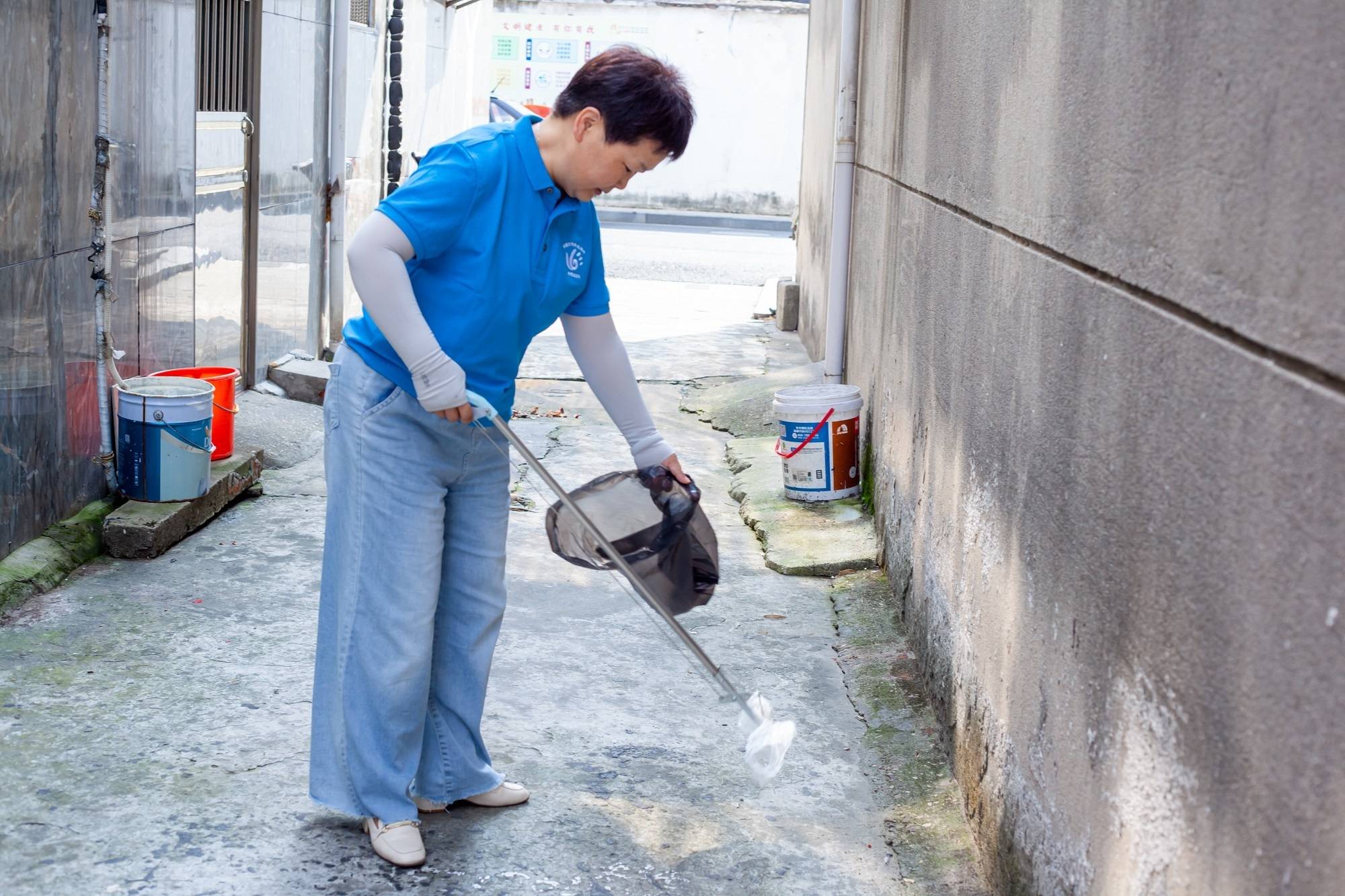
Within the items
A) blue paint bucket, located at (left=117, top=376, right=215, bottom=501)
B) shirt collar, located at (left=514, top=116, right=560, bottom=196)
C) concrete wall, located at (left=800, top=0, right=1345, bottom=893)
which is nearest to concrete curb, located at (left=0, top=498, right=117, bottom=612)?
blue paint bucket, located at (left=117, top=376, right=215, bottom=501)

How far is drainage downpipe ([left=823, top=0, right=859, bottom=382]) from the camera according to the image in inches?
286

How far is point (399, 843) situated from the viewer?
313 cm

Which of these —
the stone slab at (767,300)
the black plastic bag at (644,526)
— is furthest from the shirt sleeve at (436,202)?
the stone slab at (767,300)

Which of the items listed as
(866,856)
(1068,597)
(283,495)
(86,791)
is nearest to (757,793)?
(866,856)

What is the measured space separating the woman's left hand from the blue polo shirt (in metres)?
0.48

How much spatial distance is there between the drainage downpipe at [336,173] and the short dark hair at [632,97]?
266 inches

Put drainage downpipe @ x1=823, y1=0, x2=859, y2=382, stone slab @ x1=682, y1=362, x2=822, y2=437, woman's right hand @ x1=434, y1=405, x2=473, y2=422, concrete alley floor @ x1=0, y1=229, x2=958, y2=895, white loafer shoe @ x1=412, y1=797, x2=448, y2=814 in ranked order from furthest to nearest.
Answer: stone slab @ x1=682, y1=362, x2=822, y2=437
drainage downpipe @ x1=823, y1=0, x2=859, y2=382
white loafer shoe @ x1=412, y1=797, x2=448, y2=814
concrete alley floor @ x1=0, y1=229, x2=958, y2=895
woman's right hand @ x1=434, y1=405, x2=473, y2=422

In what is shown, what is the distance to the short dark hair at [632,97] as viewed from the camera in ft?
9.59

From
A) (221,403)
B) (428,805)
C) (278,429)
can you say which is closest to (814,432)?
(221,403)

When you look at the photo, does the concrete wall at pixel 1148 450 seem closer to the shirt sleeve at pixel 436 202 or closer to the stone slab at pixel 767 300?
the shirt sleeve at pixel 436 202

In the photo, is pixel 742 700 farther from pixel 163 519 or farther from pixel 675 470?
pixel 163 519

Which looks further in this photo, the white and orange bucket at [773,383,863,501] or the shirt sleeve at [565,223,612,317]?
the white and orange bucket at [773,383,863,501]

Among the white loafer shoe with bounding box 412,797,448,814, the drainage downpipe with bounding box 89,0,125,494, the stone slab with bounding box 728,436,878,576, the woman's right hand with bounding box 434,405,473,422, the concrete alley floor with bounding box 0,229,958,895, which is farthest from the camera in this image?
the stone slab with bounding box 728,436,878,576

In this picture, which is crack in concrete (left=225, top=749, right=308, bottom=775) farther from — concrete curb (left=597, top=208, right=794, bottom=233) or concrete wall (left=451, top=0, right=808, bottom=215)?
concrete wall (left=451, top=0, right=808, bottom=215)
